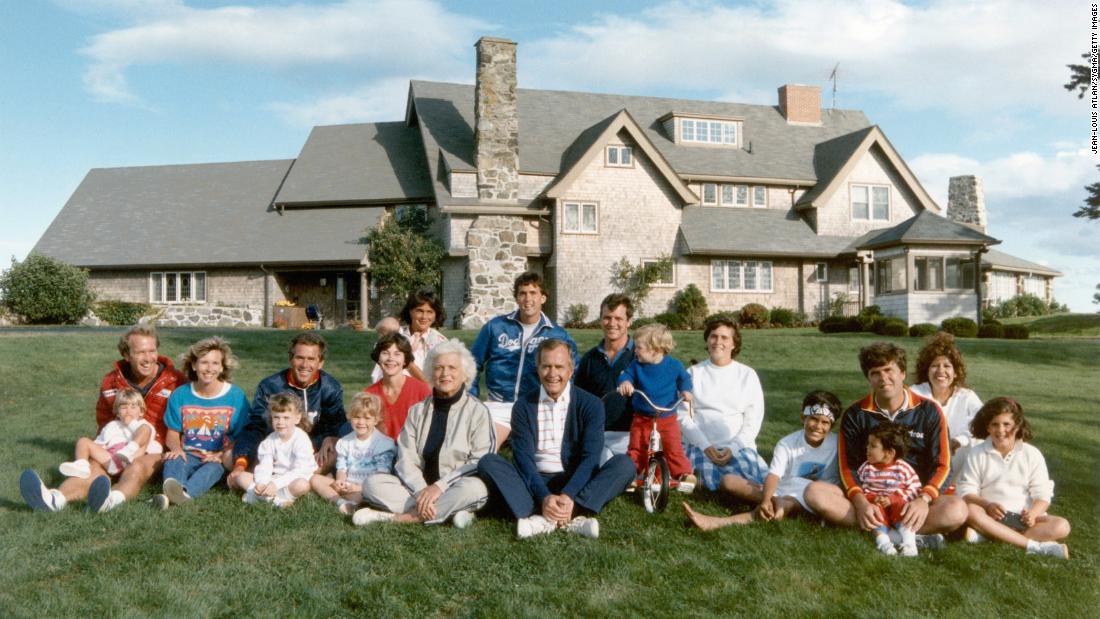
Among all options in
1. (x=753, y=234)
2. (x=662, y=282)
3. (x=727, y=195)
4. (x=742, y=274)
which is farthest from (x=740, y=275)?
(x=727, y=195)

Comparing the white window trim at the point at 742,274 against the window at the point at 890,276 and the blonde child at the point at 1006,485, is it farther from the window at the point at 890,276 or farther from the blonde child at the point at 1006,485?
the blonde child at the point at 1006,485

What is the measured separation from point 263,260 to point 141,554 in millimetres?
25124

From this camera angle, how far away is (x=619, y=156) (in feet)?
95.7

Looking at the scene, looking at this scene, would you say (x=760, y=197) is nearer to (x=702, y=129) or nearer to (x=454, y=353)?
(x=702, y=129)

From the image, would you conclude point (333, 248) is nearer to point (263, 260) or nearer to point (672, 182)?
point (263, 260)

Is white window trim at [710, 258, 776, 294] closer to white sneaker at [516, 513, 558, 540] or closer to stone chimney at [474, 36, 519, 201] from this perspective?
stone chimney at [474, 36, 519, 201]

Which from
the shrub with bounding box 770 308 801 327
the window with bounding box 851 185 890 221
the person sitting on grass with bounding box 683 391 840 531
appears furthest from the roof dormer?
the person sitting on grass with bounding box 683 391 840 531

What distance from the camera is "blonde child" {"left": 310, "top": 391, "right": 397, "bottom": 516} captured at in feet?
20.9

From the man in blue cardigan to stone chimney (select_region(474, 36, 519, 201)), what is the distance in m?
22.6

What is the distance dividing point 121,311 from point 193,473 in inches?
977

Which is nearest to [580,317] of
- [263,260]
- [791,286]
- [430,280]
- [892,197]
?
[430,280]

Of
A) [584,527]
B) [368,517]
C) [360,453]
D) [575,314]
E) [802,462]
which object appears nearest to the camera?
[584,527]

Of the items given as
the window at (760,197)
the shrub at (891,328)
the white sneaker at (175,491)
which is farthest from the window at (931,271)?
the white sneaker at (175,491)

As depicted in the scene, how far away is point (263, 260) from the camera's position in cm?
2903
